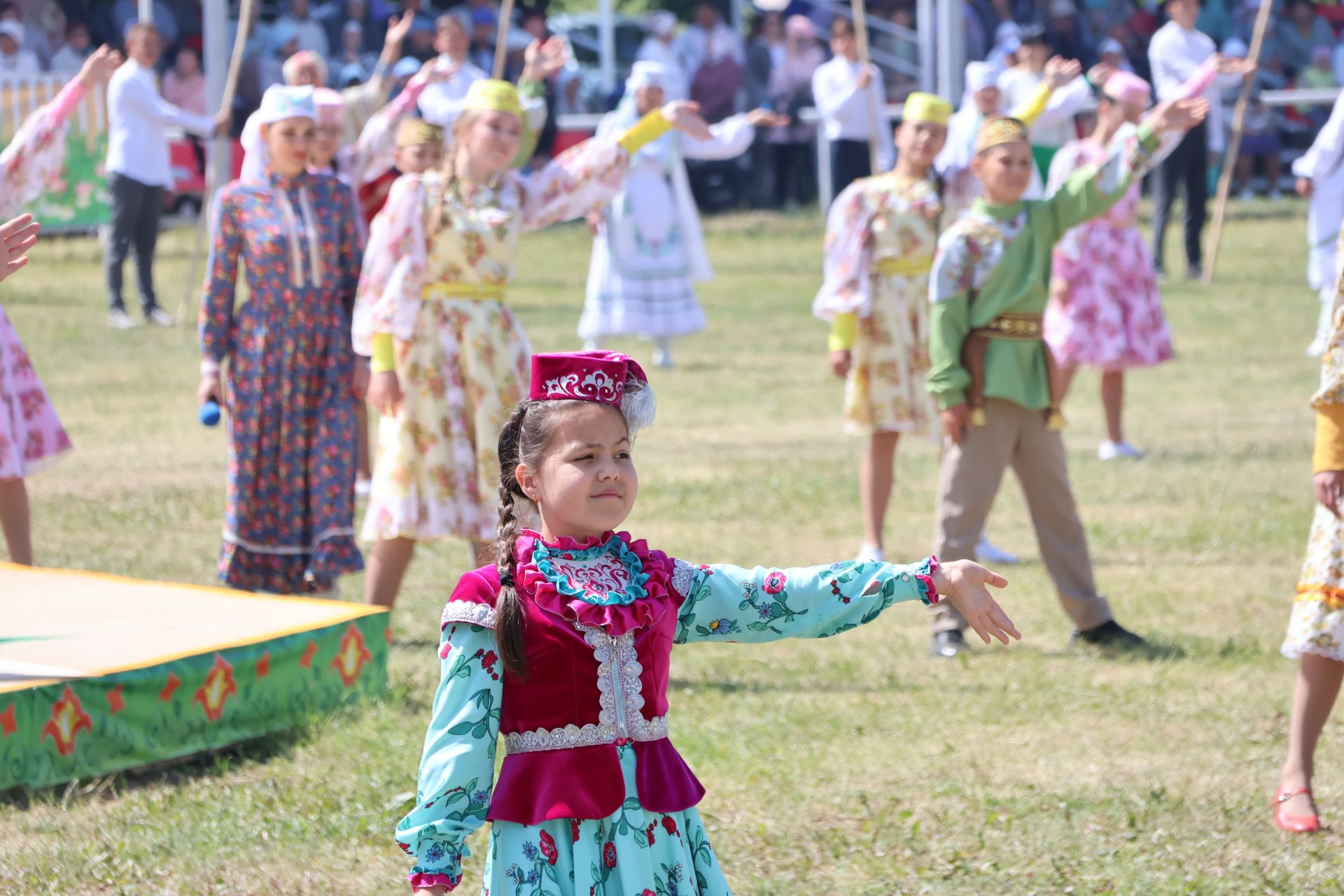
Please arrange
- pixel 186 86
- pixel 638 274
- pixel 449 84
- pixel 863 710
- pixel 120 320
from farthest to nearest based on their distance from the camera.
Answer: pixel 186 86, pixel 120 320, pixel 449 84, pixel 638 274, pixel 863 710

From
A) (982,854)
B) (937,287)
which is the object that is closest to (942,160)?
(937,287)

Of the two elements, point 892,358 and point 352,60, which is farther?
point 352,60

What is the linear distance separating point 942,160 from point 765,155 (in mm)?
9272

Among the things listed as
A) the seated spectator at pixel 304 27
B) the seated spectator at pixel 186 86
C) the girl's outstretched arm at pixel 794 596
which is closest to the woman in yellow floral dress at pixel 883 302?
the girl's outstretched arm at pixel 794 596

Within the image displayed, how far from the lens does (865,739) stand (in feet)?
17.6

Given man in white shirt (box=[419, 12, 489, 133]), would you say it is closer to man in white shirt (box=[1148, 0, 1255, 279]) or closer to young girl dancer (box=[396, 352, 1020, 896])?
man in white shirt (box=[1148, 0, 1255, 279])

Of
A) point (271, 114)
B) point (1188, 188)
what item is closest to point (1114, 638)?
point (271, 114)

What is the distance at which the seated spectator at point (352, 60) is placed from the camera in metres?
19.1

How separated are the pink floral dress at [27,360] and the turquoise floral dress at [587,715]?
3.64m

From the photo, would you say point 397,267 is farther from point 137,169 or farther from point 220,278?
point 137,169

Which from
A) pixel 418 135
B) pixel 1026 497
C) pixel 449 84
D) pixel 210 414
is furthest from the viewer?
pixel 449 84

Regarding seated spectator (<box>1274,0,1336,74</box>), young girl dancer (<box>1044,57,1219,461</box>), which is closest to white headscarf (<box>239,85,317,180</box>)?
young girl dancer (<box>1044,57,1219,461</box>)

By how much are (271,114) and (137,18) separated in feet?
50.6

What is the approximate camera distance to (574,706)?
3002 mm
